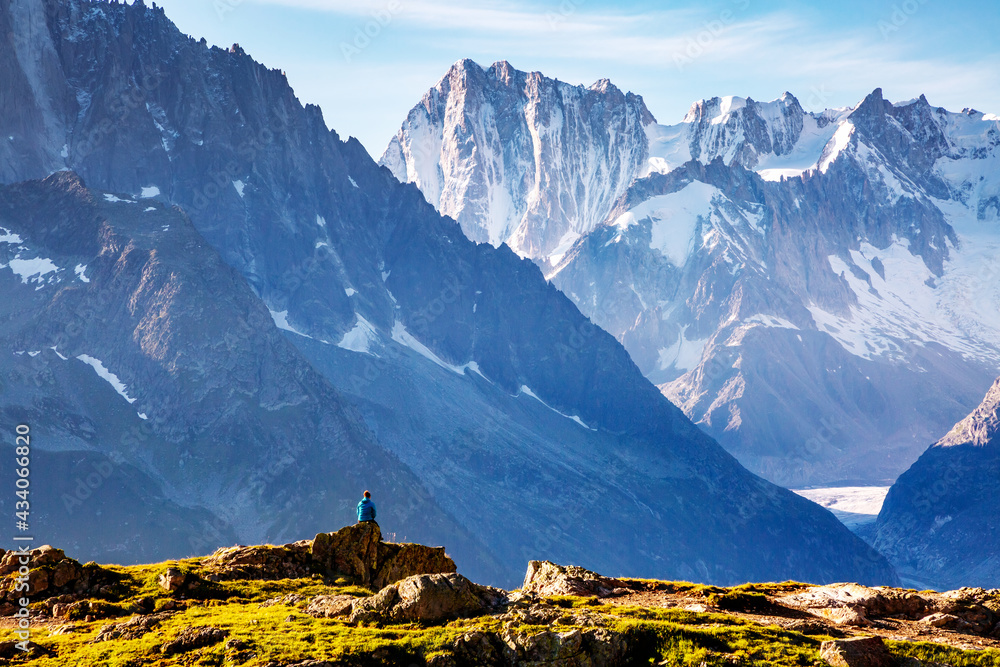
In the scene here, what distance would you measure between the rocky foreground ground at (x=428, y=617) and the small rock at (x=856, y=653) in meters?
0.06

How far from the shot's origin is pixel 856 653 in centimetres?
3803

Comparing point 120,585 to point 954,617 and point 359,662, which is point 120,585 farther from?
point 954,617

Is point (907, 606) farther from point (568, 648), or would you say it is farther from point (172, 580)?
point (172, 580)

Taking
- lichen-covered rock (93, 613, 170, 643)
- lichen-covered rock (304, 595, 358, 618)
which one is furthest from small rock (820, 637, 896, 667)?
lichen-covered rock (93, 613, 170, 643)

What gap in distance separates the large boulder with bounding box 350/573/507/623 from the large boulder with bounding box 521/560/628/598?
5688 millimetres

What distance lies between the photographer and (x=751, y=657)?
3847 cm

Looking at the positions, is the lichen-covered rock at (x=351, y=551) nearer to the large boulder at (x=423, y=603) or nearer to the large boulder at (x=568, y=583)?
the large boulder at (x=568, y=583)

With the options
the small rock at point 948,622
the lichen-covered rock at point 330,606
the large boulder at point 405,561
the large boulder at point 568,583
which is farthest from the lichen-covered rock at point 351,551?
the small rock at point 948,622

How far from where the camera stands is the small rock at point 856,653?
37.8m

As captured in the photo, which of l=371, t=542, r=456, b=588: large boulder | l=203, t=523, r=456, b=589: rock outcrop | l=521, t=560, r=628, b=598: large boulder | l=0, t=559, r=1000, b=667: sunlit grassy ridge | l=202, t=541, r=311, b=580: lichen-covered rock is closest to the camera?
l=0, t=559, r=1000, b=667: sunlit grassy ridge

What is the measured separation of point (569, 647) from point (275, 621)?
1197cm

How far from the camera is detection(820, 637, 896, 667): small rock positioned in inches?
1489

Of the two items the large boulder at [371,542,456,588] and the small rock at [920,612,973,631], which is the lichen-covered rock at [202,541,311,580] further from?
the small rock at [920,612,973,631]

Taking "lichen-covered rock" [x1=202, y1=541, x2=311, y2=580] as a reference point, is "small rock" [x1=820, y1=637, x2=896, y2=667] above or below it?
below
